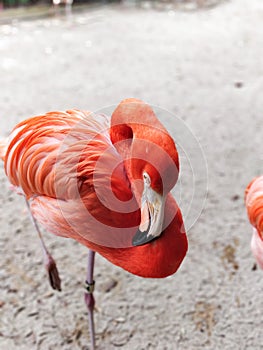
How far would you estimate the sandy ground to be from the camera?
1743 millimetres

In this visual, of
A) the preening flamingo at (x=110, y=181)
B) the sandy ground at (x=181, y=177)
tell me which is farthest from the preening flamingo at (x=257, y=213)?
the preening flamingo at (x=110, y=181)

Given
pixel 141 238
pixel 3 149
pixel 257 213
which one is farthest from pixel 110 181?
pixel 257 213

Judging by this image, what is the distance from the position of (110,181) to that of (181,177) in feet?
0.62

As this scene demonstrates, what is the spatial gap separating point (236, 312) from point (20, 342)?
2.57 ft

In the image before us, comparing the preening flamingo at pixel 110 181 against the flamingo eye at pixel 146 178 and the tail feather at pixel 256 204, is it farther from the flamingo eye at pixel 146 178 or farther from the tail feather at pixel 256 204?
the tail feather at pixel 256 204

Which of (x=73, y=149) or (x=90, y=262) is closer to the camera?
(x=73, y=149)

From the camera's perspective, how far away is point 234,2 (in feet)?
24.0

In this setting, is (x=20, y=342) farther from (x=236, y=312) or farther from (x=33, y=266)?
(x=236, y=312)

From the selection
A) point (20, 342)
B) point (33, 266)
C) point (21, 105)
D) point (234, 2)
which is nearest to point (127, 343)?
point (20, 342)

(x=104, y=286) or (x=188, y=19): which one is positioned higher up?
(x=104, y=286)

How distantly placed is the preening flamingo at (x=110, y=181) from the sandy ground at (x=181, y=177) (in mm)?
95

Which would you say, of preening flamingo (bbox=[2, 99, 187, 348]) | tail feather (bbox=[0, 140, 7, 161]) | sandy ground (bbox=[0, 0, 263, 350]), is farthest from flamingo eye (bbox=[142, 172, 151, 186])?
tail feather (bbox=[0, 140, 7, 161])

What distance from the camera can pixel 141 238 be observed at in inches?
44.9

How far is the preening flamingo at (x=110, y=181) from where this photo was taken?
103cm
